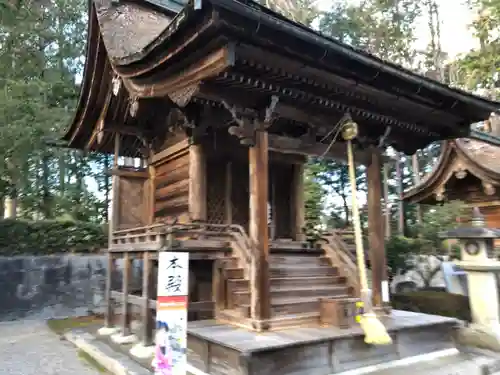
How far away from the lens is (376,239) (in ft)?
23.7

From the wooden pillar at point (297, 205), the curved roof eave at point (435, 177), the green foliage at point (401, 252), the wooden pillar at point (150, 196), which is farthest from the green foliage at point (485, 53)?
the wooden pillar at point (150, 196)

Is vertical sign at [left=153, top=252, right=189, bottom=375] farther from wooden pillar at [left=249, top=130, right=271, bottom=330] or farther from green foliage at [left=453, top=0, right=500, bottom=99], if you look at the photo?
green foliage at [left=453, top=0, right=500, bottom=99]

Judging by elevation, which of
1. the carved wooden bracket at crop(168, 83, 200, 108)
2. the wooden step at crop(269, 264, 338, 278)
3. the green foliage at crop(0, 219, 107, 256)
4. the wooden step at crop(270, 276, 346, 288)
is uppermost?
the carved wooden bracket at crop(168, 83, 200, 108)

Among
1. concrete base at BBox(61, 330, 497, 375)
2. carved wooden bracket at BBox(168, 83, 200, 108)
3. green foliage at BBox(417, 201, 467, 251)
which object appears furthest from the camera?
green foliage at BBox(417, 201, 467, 251)

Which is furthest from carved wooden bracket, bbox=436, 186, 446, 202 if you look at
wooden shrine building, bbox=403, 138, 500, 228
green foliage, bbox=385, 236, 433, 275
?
green foliage, bbox=385, 236, 433, 275

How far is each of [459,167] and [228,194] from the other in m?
6.72

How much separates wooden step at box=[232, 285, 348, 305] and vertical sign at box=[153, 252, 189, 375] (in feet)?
8.94

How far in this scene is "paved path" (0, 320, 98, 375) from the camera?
639cm

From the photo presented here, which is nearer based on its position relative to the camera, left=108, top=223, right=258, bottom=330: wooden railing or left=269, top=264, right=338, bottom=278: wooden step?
left=108, top=223, right=258, bottom=330: wooden railing

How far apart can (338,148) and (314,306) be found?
105 inches

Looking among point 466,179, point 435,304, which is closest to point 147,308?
point 435,304

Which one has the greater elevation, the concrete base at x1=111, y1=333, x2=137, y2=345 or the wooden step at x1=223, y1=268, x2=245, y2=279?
the wooden step at x1=223, y1=268, x2=245, y2=279

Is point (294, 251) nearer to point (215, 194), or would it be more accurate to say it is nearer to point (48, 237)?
point (215, 194)

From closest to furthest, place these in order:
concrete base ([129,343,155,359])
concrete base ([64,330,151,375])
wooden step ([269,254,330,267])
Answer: concrete base ([64,330,151,375]) → concrete base ([129,343,155,359]) → wooden step ([269,254,330,267])
